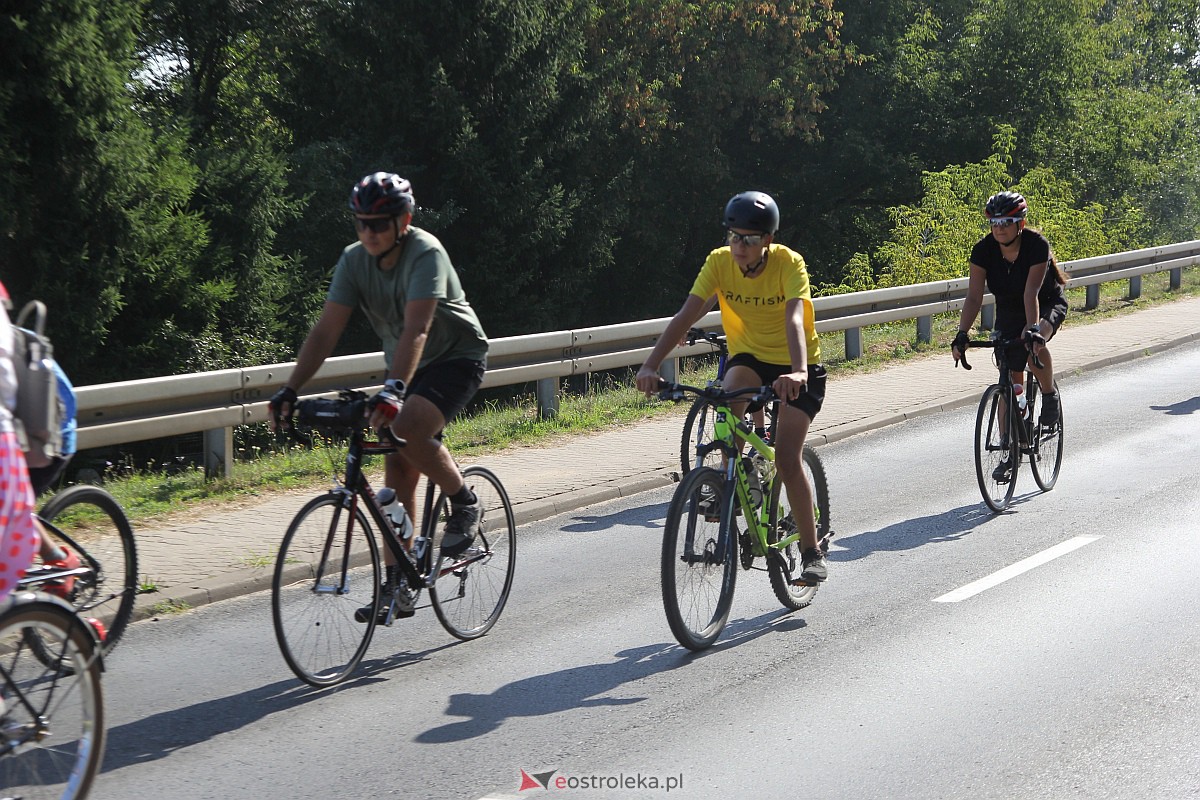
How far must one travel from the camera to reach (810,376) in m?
6.52

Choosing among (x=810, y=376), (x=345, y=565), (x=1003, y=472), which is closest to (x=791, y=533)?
(x=810, y=376)

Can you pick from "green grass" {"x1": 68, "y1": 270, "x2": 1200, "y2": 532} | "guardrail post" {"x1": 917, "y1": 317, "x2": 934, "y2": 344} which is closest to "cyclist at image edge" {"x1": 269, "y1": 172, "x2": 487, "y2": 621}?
"green grass" {"x1": 68, "y1": 270, "x2": 1200, "y2": 532}

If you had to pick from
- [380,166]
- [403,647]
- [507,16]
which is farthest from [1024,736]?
[507,16]

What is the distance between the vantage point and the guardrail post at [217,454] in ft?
32.0

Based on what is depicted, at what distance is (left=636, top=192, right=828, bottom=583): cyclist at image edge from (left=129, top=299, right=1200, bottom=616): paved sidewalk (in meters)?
2.73

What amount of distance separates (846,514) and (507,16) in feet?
70.3

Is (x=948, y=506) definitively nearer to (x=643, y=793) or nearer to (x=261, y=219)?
(x=643, y=793)

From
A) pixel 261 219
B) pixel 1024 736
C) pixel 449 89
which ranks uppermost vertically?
pixel 449 89

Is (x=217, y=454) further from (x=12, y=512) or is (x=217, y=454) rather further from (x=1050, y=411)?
(x=12, y=512)

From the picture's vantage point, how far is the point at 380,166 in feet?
89.0

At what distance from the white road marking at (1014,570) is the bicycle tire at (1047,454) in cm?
139

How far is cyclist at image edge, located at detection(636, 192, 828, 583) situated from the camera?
615 centimetres

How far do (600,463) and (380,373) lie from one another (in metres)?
1.87

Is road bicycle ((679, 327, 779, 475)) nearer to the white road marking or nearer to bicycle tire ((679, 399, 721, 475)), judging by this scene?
bicycle tire ((679, 399, 721, 475))
